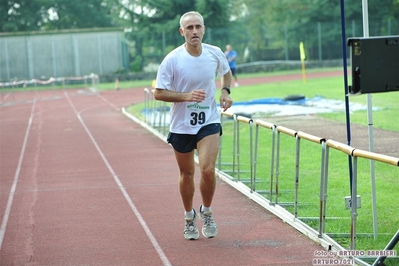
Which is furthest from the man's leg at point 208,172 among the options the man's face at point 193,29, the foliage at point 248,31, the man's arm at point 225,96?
the foliage at point 248,31

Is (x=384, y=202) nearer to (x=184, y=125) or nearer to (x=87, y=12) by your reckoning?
(x=184, y=125)

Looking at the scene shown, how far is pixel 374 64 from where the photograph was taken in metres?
6.21

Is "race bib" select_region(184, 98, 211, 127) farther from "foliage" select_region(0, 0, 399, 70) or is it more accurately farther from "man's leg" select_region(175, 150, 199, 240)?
"foliage" select_region(0, 0, 399, 70)

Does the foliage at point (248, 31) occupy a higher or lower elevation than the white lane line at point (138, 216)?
higher

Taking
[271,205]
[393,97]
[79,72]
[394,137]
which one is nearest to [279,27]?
[79,72]

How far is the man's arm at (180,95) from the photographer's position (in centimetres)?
753

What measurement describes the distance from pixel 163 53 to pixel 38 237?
44.0 meters

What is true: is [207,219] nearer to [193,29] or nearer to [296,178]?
[296,178]

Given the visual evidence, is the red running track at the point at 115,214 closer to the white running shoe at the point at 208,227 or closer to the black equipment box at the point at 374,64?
the white running shoe at the point at 208,227

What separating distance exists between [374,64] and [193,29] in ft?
6.69

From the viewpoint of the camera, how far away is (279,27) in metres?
61.6

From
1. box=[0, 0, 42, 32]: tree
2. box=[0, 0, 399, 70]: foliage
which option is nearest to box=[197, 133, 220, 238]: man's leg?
box=[0, 0, 399, 70]: foliage

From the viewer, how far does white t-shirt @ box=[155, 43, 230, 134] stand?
25.4ft

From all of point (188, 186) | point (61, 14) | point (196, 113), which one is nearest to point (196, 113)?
point (196, 113)
